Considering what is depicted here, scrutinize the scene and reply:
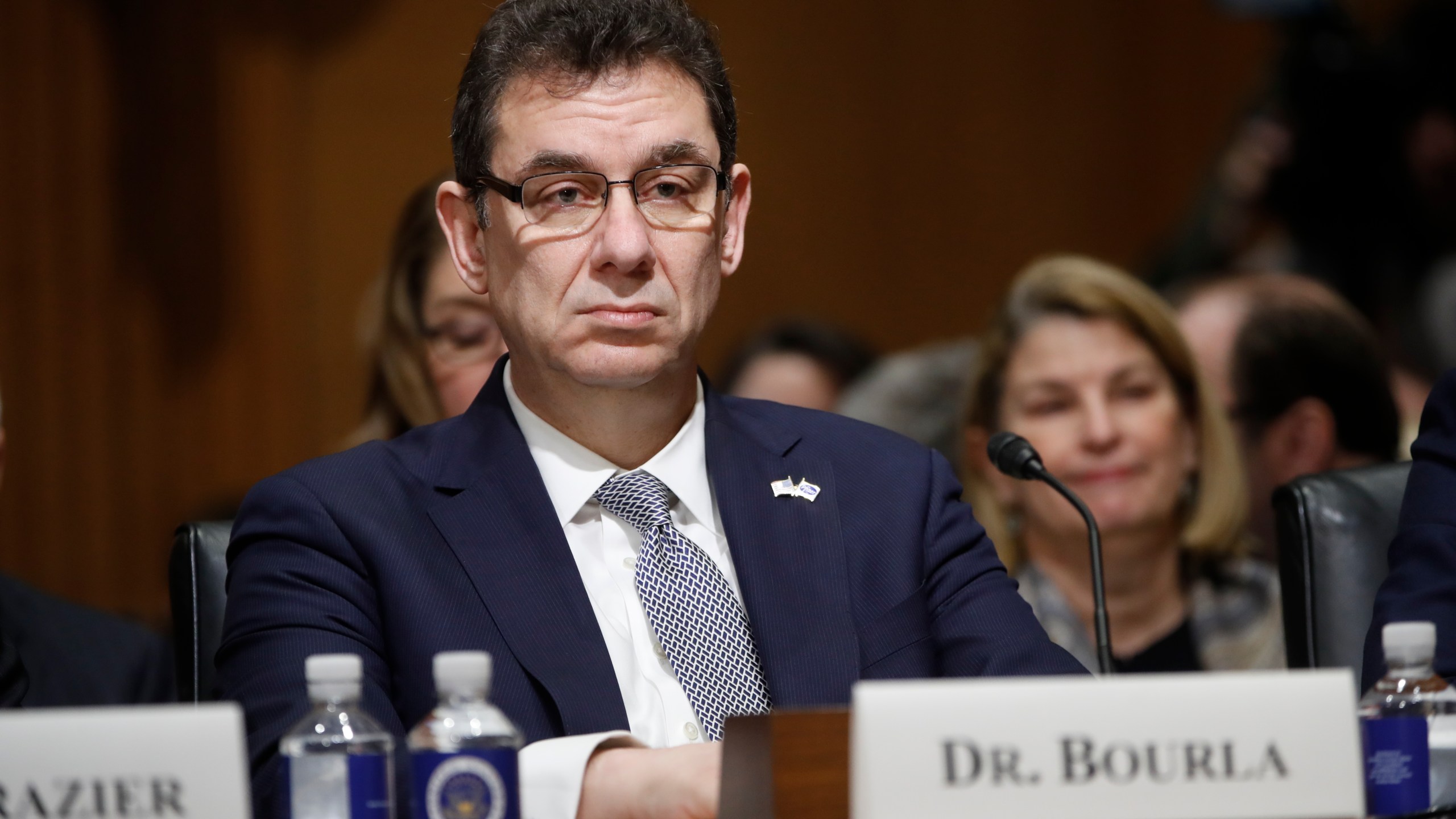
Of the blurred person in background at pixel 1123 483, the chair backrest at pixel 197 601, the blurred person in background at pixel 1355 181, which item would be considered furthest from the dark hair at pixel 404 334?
the blurred person in background at pixel 1355 181

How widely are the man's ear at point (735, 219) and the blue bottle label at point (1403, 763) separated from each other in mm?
983

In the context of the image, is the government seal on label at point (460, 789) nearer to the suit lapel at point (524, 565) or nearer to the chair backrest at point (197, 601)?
the suit lapel at point (524, 565)

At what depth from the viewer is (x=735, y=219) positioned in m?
2.12

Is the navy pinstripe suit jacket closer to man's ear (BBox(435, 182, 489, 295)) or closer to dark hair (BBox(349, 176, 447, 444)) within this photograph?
man's ear (BBox(435, 182, 489, 295))

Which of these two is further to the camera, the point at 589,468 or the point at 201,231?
the point at 201,231

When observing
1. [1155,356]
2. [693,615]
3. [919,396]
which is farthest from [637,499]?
[919,396]

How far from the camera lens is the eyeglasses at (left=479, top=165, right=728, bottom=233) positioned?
1879 mm

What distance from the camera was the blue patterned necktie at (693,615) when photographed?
1.80m

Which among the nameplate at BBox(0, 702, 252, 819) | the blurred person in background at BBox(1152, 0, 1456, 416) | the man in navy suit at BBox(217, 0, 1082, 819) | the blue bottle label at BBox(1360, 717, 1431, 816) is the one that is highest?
the blurred person in background at BBox(1152, 0, 1456, 416)

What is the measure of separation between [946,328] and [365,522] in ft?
13.1

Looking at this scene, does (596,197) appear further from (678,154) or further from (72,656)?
(72,656)

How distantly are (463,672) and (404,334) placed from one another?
5.80 feet

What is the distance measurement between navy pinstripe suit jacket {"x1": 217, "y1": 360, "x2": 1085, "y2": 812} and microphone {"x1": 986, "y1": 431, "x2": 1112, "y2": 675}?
25cm

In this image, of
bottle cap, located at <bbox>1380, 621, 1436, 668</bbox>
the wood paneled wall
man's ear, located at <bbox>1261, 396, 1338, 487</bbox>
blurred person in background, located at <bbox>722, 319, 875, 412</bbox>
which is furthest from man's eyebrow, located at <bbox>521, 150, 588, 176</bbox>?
blurred person in background, located at <bbox>722, 319, 875, 412</bbox>
